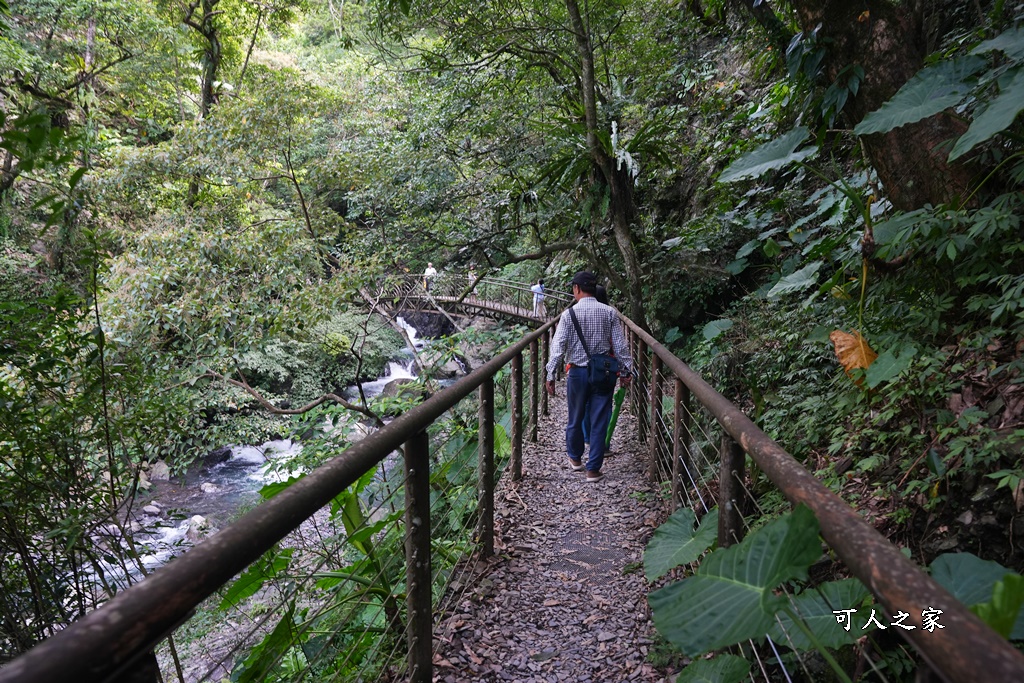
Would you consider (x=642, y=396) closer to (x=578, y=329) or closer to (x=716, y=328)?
(x=716, y=328)

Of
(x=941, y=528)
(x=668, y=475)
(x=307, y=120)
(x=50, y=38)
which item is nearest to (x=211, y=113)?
(x=307, y=120)

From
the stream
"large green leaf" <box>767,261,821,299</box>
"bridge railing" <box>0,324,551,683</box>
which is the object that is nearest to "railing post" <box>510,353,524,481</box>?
"bridge railing" <box>0,324,551,683</box>

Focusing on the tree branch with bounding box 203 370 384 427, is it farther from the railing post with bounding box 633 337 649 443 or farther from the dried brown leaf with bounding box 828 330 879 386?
the dried brown leaf with bounding box 828 330 879 386

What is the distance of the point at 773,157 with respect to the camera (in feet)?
9.86

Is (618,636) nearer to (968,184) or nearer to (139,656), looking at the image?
(139,656)

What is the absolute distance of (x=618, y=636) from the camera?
2.40m

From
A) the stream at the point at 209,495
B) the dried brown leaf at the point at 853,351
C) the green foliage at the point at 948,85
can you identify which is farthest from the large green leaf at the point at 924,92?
the stream at the point at 209,495

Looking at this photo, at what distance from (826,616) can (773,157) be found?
248 centimetres

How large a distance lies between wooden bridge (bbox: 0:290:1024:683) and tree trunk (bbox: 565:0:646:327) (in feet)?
7.25

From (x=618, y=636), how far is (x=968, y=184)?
2.61 meters

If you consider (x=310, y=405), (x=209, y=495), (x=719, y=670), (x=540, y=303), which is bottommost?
(x=719, y=670)

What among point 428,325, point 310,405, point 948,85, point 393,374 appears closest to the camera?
point 948,85

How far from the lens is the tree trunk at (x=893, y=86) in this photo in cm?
264

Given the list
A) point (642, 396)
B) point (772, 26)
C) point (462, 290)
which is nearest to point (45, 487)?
point (642, 396)
